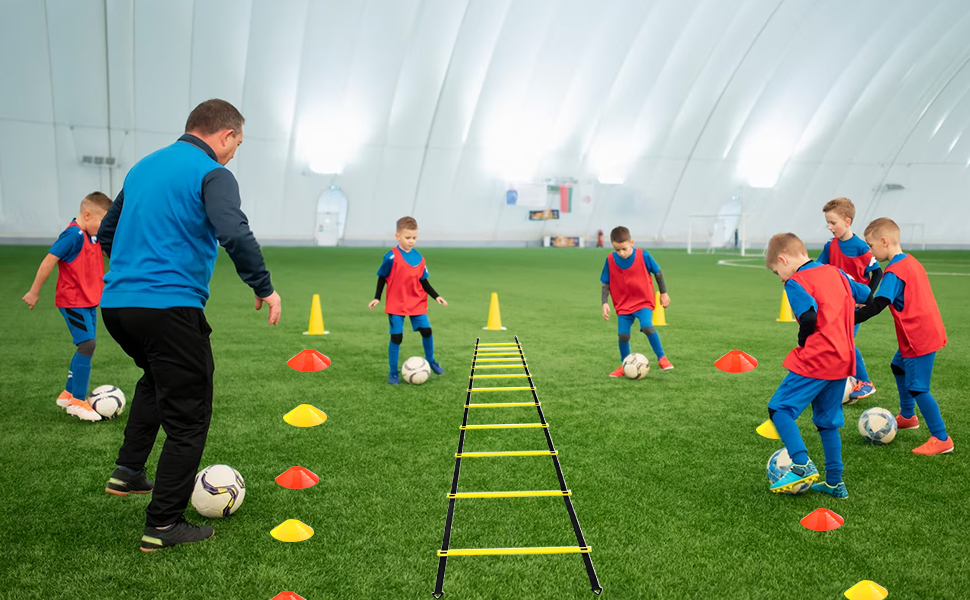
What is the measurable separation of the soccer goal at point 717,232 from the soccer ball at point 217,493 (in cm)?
4181

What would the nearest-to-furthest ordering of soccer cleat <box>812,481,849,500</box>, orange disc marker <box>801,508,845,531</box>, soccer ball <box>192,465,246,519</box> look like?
orange disc marker <box>801,508,845,531</box>, soccer ball <box>192,465,246,519</box>, soccer cleat <box>812,481,849,500</box>

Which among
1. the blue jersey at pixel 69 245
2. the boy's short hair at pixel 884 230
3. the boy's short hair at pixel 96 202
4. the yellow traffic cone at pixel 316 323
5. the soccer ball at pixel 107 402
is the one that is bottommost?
the yellow traffic cone at pixel 316 323

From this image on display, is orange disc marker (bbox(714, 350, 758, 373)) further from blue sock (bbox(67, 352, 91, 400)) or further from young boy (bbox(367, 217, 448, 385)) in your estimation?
blue sock (bbox(67, 352, 91, 400))

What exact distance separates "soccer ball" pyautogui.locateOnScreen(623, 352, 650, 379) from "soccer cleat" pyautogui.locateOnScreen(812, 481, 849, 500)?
301 cm

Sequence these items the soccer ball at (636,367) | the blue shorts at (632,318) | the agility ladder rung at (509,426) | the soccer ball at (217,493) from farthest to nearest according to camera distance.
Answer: the blue shorts at (632,318) → the soccer ball at (636,367) → the agility ladder rung at (509,426) → the soccer ball at (217,493)

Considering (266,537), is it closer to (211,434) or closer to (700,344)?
(211,434)

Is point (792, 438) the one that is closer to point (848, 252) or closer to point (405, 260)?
point (848, 252)

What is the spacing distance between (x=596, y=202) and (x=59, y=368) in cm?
3801

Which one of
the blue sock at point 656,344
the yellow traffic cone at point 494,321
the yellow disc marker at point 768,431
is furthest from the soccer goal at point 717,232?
the yellow disc marker at point 768,431

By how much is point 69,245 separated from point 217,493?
2932mm

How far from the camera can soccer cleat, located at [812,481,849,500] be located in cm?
396

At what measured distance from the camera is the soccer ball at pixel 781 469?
3.98m

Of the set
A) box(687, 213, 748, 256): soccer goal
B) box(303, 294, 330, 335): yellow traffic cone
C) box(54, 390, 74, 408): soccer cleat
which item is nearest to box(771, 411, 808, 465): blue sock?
box(54, 390, 74, 408): soccer cleat

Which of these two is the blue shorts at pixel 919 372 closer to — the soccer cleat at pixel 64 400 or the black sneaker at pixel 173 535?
the black sneaker at pixel 173 535
